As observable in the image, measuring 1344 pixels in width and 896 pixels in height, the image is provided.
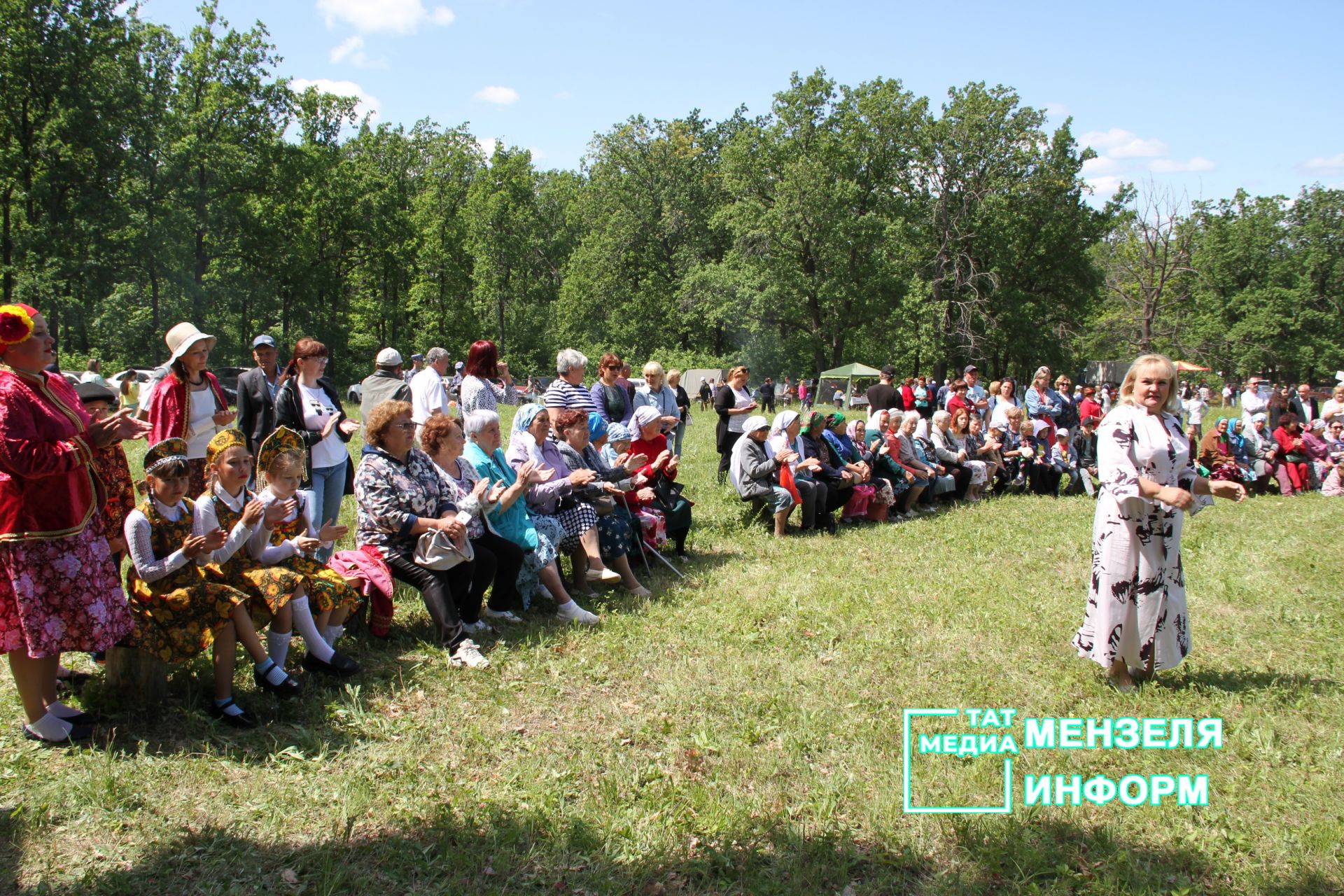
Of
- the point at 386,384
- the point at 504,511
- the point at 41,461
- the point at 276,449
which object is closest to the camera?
the point at 41,461

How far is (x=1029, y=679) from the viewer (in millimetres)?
4668

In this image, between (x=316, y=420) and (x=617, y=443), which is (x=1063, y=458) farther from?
(x=316, y=420)

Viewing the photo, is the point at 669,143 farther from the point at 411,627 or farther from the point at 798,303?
the point at 411,627

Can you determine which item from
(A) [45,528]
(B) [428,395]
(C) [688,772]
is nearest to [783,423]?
(B) [428,395]

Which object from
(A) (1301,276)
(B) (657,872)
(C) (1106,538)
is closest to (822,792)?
(B) (657,872)

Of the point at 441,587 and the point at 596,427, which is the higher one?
the point at 596,427

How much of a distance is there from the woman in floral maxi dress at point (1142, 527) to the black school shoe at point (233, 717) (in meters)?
4.15

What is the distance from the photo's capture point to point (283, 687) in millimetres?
3986

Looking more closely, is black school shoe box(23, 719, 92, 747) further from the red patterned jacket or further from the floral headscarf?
the floral headscarf

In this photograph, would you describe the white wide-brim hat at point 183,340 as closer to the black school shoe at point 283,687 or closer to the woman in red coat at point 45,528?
the woman in red coat at point 45,528

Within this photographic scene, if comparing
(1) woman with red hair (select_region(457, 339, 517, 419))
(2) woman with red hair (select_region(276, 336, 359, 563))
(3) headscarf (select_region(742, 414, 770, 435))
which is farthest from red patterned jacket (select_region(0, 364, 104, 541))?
(3) headscarf (select_region(742, 414, 770, 435))

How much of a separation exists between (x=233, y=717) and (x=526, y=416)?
2.87 meters

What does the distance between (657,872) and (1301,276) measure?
63.2 m

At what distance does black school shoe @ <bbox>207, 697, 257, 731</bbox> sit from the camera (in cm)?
376
